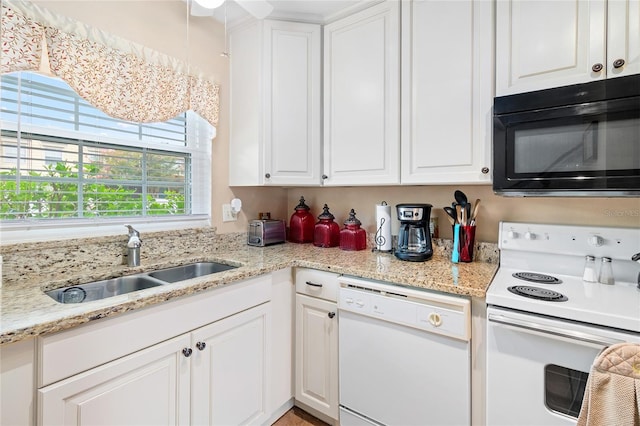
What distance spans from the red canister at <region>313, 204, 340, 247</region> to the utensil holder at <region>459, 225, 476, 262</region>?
0.83m

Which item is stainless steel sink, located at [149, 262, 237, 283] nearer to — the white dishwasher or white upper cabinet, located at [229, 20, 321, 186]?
white upper cabinet, located at [229, 20, 321, 186]

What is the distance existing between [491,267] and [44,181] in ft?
7.23

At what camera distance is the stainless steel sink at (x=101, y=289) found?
130 centimetres

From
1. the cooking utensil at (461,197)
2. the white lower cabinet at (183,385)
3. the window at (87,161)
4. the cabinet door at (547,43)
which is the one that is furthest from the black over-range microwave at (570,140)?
the window at (87,161)

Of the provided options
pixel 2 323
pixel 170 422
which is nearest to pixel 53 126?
pixel 2 323

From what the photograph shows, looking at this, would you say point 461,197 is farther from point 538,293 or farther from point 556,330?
point 556,330

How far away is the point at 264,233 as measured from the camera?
2.17 metres

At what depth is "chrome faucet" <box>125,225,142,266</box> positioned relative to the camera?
5.08 feet

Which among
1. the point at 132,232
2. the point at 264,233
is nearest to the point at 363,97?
the point at 264,233

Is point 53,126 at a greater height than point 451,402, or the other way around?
point 53,126

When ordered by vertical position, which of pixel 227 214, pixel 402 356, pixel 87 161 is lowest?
pixel 402 356

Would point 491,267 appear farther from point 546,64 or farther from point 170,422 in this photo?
point 170,422

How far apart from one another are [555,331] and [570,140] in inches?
29.2

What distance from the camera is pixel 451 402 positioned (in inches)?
50.1
